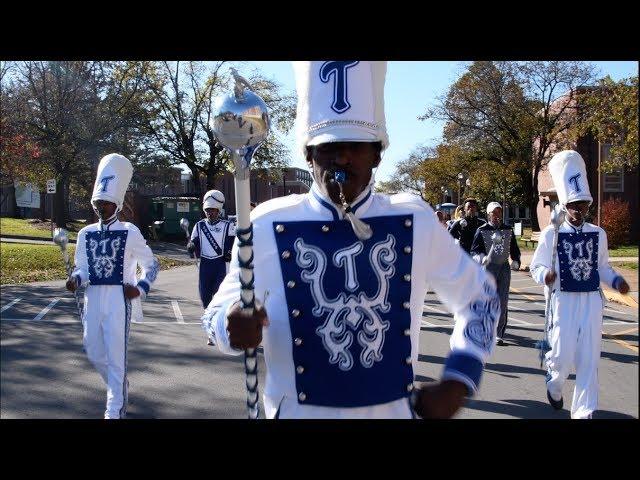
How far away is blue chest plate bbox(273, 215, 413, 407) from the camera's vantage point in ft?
7.55

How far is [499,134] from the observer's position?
40906mm

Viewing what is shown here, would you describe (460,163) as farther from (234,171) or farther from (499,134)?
(234,171)

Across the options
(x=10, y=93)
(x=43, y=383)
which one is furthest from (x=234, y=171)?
(x=10, y=93)

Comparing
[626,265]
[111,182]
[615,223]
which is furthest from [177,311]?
[615,223]

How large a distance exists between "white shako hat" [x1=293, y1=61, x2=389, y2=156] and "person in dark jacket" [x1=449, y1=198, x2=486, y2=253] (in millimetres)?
9086

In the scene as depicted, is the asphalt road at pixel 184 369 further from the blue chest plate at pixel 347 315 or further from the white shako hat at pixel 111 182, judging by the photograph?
the blue chest plate at pixel 347 315

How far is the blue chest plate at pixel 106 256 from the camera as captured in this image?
641 centimetres

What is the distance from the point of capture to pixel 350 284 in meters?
2.31

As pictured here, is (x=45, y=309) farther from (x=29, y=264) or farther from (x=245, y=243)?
(x=245, y=243)

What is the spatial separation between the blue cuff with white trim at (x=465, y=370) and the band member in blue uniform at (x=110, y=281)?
446 cm

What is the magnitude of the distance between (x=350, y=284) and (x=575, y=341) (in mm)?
4913

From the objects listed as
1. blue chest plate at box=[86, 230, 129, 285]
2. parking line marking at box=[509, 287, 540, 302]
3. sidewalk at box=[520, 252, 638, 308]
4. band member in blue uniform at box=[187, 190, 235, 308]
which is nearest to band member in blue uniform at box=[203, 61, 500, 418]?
blue chest plate at box=[86, 230, 129, 285]

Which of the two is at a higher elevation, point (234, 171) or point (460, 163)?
point (460, 163)

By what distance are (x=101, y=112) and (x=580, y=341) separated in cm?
2317
